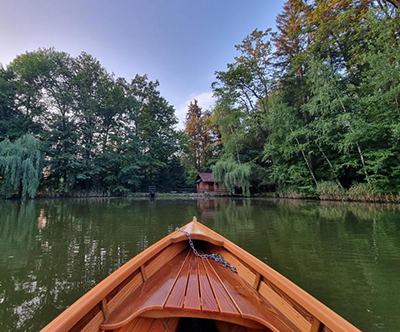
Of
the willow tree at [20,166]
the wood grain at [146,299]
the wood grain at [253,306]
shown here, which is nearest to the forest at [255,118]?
the willow tree at [20,166]

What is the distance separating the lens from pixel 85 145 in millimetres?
21953

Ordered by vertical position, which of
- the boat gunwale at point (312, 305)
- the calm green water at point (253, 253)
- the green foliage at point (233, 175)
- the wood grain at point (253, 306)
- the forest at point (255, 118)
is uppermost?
the forest at point (255, 118)

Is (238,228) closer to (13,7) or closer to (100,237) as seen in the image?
(100,237)

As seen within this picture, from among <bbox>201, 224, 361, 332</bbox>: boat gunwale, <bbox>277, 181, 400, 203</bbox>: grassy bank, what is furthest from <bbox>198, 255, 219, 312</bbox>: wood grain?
<bbox>277, 181, 400, 203</bbox>: grassy bank

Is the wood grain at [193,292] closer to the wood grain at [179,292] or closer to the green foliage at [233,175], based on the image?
the wood grain at [179,292]

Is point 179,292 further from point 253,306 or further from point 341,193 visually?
point 341,193

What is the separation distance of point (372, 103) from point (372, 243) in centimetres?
1248

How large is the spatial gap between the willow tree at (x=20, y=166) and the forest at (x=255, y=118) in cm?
8

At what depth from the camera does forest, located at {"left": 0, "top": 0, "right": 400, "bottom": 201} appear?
12516 millimetres

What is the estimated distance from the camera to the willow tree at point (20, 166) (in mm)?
14719

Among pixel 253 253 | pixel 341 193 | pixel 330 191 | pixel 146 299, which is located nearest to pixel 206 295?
pixel 146 299

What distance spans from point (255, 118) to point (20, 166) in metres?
20.5

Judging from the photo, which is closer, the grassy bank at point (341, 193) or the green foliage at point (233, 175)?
the grassy bank at point (341, 193)

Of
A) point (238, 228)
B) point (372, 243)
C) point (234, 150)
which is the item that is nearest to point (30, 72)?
point (234, 150)
